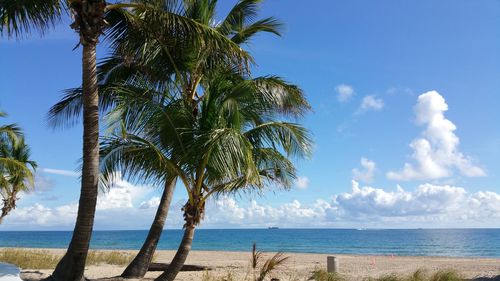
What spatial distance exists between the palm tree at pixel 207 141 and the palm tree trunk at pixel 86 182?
1.53ft

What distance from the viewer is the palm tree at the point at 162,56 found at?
374 inches

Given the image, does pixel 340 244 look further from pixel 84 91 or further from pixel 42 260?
pixel 84 91

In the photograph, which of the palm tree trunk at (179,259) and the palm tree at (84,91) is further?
the palm tree trunk at (179,259)

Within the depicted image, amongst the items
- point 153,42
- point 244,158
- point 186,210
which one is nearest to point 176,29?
point 153,42

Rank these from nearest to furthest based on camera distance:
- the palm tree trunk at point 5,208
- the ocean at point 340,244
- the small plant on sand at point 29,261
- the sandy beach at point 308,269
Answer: the sandy beach at point 308,269 → the small plant on sand at point 29,261 → the palm tree trunk at point 5,208 → the ocean at point 340,244

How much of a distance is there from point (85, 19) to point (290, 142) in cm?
460

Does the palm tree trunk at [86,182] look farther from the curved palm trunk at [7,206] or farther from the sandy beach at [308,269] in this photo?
the curved palm trunk at [7,206]

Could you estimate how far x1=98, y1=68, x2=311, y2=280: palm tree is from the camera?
8766 mm

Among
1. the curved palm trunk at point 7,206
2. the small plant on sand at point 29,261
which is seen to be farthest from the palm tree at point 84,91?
the curved palm trunk at point 7,206

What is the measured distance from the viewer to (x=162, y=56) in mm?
10734

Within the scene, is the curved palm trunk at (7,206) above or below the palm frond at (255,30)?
below

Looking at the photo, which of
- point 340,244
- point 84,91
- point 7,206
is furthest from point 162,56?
point 340,244

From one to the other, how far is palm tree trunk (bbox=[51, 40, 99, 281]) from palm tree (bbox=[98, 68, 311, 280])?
1.53 ft

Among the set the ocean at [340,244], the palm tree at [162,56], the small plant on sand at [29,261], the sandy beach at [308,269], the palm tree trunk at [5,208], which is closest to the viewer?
the palm tree at [162,56]
